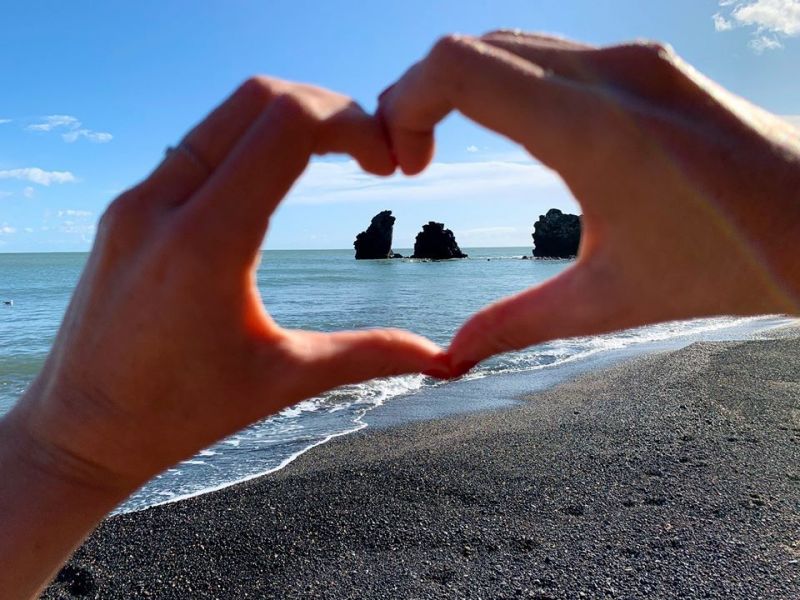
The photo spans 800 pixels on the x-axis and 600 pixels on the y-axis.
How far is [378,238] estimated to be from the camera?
98.8m

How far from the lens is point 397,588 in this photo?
3904 mm

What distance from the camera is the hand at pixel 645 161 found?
0.96m

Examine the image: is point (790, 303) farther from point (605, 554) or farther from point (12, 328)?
point (12, 328)

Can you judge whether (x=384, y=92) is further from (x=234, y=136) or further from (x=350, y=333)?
(x=350, y=333)

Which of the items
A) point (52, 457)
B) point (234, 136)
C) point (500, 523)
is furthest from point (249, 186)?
point (500, 523)

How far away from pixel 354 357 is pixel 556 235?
102 m

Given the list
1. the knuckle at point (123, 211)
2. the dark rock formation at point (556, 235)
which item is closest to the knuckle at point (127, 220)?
the knuckle at point (123, 211)

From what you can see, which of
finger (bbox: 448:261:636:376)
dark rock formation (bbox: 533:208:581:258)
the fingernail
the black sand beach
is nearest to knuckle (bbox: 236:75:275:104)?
the fingernail

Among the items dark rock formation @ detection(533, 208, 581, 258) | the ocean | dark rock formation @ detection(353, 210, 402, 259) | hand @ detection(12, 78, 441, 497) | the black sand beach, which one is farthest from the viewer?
dark rock formation @ detection(533, 208, 581, 258)

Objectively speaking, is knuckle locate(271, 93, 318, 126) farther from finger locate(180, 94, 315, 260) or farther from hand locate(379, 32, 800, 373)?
hand locate(379, 32, 800, 373)

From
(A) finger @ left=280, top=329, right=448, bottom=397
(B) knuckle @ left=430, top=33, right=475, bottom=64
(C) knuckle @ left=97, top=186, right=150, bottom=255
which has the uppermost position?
(B) knuckle @ left=430, top=33, right=475, bottom=64

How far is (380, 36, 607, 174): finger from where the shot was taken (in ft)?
3.17

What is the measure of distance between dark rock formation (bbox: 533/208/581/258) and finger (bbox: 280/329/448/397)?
9938 cm

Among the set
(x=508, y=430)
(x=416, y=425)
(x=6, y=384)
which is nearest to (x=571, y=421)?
(x=508, y=430)
